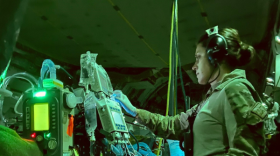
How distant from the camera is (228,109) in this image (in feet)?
3.07

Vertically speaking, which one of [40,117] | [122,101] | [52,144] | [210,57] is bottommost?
[52,144]

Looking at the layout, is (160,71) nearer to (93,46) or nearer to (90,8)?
(93,46)

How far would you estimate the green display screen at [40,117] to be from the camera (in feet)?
3.26

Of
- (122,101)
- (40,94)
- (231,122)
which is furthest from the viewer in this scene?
(122,101)

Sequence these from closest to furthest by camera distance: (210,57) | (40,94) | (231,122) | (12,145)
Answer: (12,145), (231,122), (40,94), (210,57)

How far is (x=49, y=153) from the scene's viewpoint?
966mm

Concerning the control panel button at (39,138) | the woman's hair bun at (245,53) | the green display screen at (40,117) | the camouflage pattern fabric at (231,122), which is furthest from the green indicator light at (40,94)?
the woman's hair bun at (245,53)

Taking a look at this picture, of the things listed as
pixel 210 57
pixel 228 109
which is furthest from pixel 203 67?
pixel 228 109

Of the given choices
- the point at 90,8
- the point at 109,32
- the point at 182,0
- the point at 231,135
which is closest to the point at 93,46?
the point at 109,32

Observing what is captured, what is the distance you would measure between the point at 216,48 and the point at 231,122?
319 mm

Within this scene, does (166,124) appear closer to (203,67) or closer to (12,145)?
(203,67)

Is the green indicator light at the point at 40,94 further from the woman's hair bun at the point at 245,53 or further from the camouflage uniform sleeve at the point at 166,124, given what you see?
the woman's hair bun at the point at 245,53

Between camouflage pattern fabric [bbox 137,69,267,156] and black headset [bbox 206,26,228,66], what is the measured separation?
0.09m

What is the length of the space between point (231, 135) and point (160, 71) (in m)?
3.26
